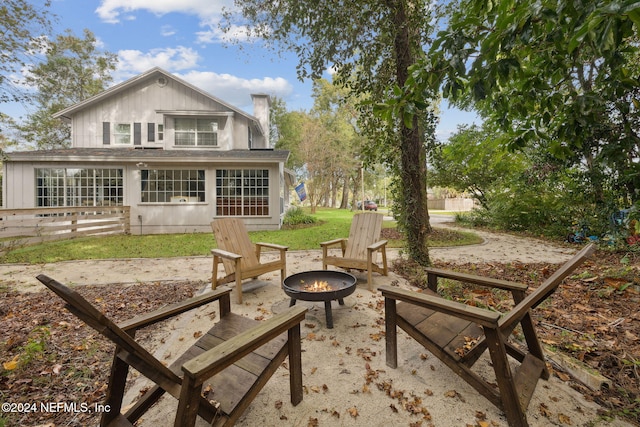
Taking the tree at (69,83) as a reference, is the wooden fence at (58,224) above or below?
below

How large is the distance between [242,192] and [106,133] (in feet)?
23.9

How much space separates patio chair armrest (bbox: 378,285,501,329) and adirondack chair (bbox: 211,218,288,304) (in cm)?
226

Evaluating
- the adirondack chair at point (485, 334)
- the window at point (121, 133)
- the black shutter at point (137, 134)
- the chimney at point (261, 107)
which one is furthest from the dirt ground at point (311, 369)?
the chimney at point (261, 107)

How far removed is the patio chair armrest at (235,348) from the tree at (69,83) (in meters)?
26.3

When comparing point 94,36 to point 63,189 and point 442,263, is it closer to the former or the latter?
point 63,189

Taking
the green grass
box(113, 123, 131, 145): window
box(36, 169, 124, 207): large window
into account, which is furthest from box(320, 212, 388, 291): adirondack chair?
box(113, 123, 131, 145): window

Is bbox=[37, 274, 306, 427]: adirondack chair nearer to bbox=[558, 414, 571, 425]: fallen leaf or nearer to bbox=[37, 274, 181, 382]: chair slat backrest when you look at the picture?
bbox=[37, 274, 181, 382]: chair slat backrest

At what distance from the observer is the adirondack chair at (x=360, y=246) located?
4406 millimetres

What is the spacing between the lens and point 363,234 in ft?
16.0

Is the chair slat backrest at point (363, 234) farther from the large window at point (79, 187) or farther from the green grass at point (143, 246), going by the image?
the large window at point (79, 187)

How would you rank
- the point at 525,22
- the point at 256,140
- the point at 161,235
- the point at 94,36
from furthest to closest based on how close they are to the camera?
1. the point at 94,36
2. the point at 256,140
3. the point at 161,235
4. the point at 525,22

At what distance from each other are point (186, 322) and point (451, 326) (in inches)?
110

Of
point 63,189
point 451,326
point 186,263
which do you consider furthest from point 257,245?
point 63,189

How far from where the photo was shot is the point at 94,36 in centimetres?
2033
